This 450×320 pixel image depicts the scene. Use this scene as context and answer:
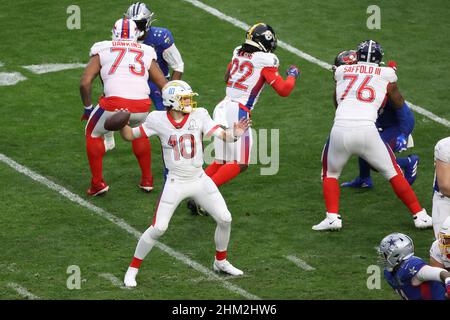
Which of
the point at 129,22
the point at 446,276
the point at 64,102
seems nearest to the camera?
the point at 446,276

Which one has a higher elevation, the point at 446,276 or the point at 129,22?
the point at 129,22

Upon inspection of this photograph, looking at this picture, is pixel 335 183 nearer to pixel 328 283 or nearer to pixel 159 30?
pixel 328 283

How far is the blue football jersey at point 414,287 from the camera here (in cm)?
930

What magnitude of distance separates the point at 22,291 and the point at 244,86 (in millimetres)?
3447

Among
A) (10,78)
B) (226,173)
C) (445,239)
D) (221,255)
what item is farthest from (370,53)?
(10,78)

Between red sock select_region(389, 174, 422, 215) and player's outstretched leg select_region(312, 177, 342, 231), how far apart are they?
1.85ft

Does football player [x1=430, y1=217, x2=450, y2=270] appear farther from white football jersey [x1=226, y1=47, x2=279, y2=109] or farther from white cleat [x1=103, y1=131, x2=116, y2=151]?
white cleat [x1=103, y1=131, x2=116, y2=151]

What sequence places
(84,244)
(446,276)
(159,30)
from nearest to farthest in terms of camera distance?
(446,276), (84,244), (159,30)

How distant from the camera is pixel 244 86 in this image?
12719 millimetres

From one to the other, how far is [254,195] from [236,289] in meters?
2.63

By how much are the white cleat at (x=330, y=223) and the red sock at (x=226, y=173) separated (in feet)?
3.50

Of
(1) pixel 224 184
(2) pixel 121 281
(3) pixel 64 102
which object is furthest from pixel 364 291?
(3) pixel 64 102

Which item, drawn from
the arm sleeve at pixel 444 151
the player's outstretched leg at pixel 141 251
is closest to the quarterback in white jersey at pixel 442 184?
the arm sleeve at pixel 444 151

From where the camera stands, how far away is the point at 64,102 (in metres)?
16.1
